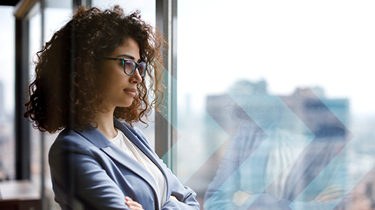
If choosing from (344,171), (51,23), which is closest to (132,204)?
(344,171)

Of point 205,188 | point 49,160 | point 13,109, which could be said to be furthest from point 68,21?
point 205,188

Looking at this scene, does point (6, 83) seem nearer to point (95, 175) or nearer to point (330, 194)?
point (95, 175)

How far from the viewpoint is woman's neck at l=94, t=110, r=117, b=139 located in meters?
1.00

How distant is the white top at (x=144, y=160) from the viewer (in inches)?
39.5

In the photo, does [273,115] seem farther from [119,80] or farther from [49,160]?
[49,160]

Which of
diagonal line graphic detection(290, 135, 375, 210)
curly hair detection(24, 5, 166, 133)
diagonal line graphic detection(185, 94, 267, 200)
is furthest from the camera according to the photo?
diagonal line graphic detection(185, 94, 267, 200)

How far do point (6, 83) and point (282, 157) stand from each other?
974 millimetres

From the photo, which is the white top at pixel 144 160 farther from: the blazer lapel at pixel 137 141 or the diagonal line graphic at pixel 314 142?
the diagonal line graphic at pixel 314 142

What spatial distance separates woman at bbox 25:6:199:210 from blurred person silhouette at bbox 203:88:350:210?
26 centimetres

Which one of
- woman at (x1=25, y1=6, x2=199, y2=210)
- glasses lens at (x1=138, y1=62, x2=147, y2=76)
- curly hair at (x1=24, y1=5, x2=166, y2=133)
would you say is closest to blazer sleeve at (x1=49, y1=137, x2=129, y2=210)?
woman at (x1=25, y1=6, x2=199, y2=210)

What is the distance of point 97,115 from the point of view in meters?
1.00

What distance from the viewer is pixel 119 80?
986 mm

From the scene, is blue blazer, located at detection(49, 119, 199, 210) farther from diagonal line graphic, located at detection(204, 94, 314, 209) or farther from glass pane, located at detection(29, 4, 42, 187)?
diagonal line graphic, located at detection(204, 94, 314, 209)

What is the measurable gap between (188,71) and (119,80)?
0.57 meters
